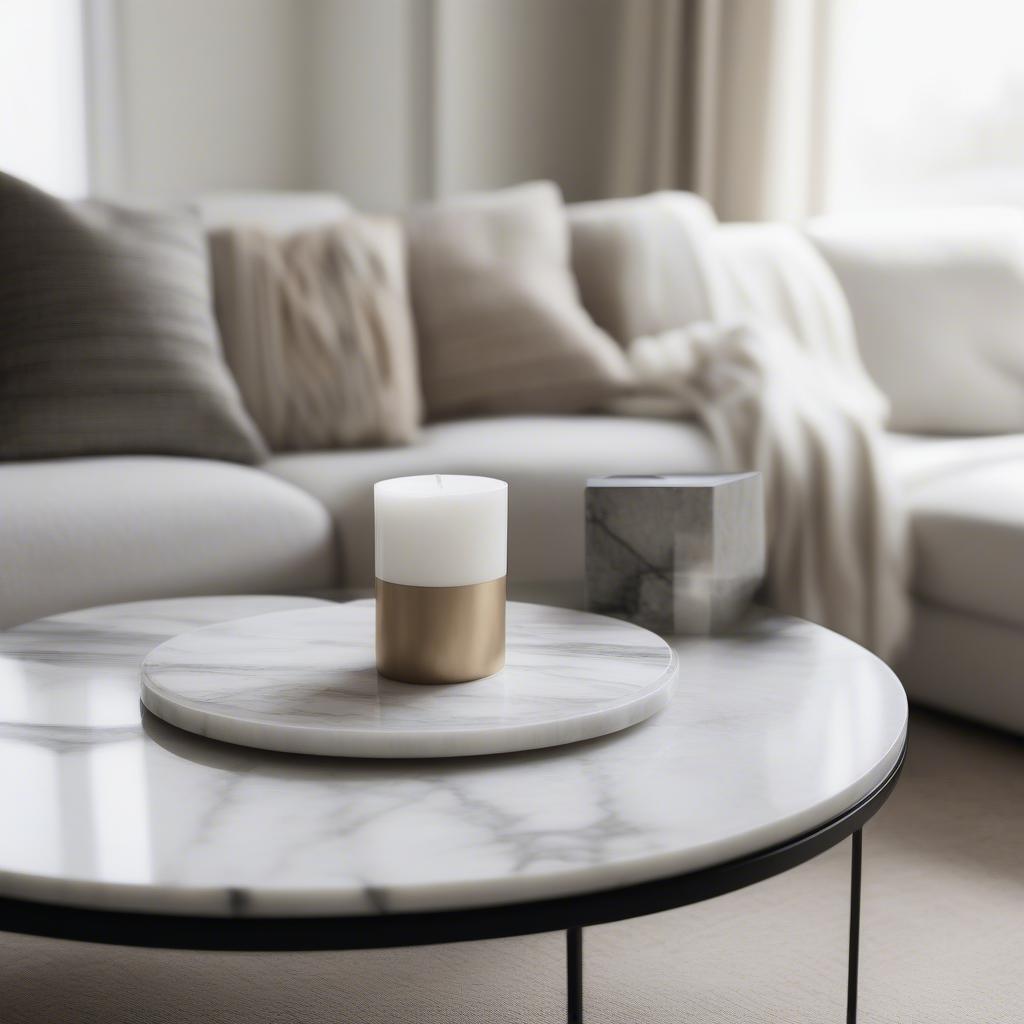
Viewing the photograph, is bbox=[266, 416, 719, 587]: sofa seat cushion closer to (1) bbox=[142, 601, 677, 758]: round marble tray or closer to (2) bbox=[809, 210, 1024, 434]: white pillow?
(2) bbox=[809, 210, 1024, 434]: white pillow

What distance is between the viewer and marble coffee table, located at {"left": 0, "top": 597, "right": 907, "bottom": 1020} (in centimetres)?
52

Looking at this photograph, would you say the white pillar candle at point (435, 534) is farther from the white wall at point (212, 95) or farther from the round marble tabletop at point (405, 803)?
the white wall at point (212, 95)

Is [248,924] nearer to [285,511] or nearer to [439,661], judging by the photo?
[439,661]

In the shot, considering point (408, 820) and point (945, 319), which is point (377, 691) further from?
point (945, 319)

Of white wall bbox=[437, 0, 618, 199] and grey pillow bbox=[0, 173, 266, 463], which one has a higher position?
white wall bbox=[437, 0, 618, 199]

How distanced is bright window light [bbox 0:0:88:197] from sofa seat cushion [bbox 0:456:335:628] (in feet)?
6.52

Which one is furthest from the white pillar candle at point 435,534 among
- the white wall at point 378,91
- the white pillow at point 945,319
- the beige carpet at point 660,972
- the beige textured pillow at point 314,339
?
the white wall at point 378,91

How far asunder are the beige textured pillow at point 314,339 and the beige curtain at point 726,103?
1.38 m

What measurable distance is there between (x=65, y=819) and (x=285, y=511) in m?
→ 1.09

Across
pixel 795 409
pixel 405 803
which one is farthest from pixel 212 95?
pixel 405 803

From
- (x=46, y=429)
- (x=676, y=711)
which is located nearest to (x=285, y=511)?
(x=46, y=429)

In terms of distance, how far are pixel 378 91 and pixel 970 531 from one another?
8.57 feet

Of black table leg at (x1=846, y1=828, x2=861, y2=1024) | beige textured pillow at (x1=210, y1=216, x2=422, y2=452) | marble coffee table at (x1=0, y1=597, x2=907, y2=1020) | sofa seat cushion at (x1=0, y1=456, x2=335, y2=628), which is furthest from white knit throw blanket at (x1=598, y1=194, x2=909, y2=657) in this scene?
marble coffee table at (x1=0, y1=597, x2=907, y2=1020)

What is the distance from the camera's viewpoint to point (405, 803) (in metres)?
0.62
